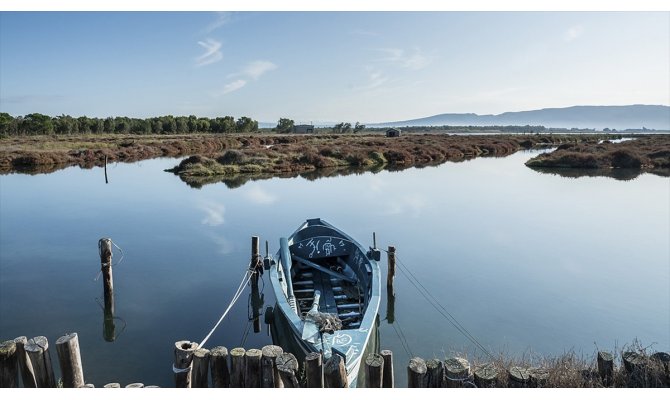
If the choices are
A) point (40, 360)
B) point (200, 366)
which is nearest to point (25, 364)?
point (40, 360)

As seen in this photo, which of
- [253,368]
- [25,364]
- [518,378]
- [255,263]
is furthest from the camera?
[255,263]

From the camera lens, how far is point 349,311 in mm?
10219

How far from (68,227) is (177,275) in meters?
10.0

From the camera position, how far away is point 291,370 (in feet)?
16.4

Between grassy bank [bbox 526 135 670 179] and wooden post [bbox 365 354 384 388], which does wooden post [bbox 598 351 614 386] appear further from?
grassy bank [bbox 526 135 670 179]

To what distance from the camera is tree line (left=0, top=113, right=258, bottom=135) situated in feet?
271

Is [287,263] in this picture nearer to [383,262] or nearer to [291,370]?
[383,262]

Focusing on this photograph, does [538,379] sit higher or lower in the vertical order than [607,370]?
higher

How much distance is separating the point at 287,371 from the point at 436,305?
7.79 m

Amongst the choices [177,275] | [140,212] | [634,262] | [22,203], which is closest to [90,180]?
[22,203]

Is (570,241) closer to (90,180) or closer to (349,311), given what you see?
(349,311)

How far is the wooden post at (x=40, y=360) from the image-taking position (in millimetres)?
5273

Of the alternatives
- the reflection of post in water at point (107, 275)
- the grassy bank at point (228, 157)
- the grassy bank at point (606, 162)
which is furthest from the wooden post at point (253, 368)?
the grassy bank at point (606, 162)
